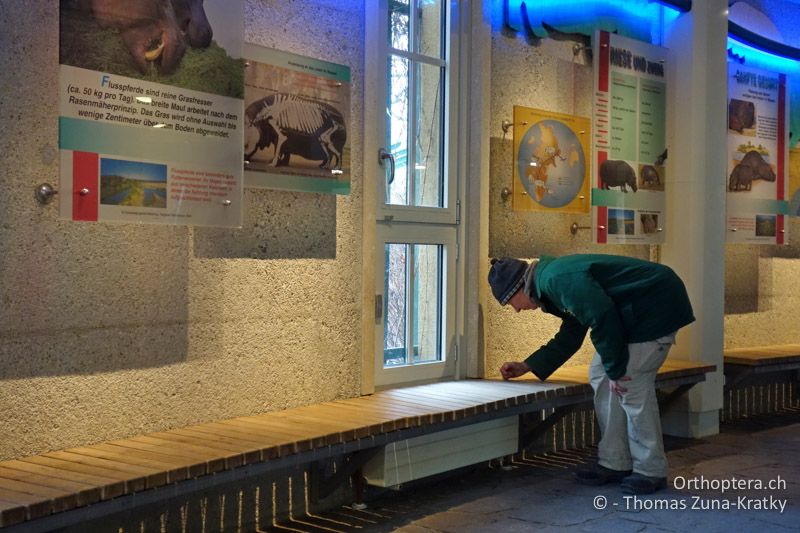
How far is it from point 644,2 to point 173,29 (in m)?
4.20

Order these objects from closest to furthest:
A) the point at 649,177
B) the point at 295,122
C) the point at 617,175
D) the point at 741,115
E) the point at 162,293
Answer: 1. the point at 162,293
2. the point at 295,122
3. the point at 617,175
4. the point at 649,177
5. the point at 741,115

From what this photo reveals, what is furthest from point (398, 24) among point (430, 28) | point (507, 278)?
point (507, 278)

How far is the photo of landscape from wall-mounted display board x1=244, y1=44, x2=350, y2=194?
55 cm

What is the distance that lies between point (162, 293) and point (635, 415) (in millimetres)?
2510

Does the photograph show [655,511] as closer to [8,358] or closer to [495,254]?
[495,254]

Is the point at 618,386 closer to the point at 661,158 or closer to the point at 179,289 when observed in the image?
the point at 179,289

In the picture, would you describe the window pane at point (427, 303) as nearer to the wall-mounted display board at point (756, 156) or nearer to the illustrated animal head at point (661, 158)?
the illustrated animal head at point (661, 158)

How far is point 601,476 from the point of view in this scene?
5.55m

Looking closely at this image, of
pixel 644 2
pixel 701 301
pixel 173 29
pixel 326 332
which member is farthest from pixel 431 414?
pixel 644 2

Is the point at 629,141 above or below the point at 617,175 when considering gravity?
above

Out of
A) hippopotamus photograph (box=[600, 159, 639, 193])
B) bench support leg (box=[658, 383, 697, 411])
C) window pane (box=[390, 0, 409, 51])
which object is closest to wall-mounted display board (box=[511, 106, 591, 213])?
hippopotamus photograph (box=[600, 159, 639, 193])

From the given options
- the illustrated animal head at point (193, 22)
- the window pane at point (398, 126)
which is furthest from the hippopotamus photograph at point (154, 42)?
the window pane at point (398, 126)

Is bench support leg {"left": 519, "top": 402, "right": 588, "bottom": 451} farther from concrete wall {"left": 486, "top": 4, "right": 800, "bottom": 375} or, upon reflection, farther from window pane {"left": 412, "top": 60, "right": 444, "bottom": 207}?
window pane {"left": 412, "top": 60, "right": 444, "bottom": 207}

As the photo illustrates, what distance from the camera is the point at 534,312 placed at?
6707 millimetres
